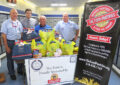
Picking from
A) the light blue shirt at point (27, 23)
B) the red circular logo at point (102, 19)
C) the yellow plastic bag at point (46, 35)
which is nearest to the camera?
the red circular logo at point (102, 19)

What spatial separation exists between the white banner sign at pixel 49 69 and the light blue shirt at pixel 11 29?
2.94 feet

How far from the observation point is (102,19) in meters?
1.48

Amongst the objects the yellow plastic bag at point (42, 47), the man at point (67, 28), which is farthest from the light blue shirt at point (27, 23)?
the yellow plastic bag at point (42, 47)

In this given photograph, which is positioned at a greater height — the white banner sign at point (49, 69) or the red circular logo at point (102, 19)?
the red circular logo at point (102, 19)

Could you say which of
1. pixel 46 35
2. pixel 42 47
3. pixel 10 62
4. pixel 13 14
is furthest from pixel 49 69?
pixel 13 14

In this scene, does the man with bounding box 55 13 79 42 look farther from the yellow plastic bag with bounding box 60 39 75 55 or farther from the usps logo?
the usps logo

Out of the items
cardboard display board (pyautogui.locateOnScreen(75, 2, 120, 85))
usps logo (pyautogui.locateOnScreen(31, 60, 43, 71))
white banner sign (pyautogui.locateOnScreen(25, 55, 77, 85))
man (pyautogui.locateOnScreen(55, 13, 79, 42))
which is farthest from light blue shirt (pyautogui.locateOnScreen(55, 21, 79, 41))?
usps logo (pyautogui.locateOnScreen(31, 60, 43, 71))

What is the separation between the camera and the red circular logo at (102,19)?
1394mm

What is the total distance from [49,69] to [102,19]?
1.16m

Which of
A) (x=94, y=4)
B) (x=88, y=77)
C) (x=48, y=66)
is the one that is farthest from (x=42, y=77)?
(x=94, y=4)

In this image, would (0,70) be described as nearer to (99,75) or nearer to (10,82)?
(10,82)

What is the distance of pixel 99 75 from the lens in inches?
64.2

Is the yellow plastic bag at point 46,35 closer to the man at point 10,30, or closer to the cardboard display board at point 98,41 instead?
the cardboard display board at point 98,41

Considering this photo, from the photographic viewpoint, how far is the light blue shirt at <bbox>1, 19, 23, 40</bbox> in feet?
6.22
